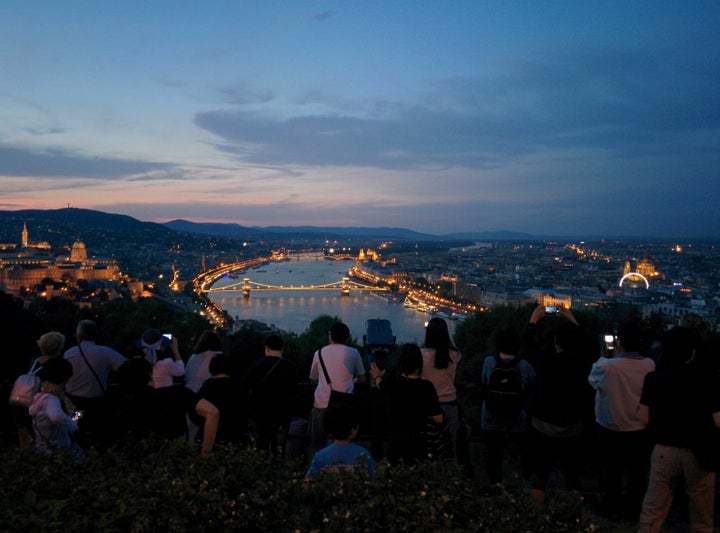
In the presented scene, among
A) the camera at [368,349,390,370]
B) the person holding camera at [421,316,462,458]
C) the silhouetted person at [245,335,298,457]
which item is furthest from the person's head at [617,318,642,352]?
the silhouetted person at [245,335,298,457]

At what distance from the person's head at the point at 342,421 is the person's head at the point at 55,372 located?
1444mm

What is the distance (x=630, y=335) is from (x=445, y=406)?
1039 millimetres

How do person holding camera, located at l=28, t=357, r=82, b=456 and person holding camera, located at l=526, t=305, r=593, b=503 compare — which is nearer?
person holding camera, located at l=28, t=357, r=82, b=456

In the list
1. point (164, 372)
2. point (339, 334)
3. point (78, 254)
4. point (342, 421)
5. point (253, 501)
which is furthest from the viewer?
point (78, 254)

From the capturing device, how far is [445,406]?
3365 mm

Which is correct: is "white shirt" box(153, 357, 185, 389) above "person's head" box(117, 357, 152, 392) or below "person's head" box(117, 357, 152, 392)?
below

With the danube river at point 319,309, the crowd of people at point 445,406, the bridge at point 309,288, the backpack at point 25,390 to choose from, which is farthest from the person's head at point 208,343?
the bridge at point 309,288

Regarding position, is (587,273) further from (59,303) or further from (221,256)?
(221,256)

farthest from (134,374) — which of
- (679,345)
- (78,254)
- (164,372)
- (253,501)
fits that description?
(78,254)

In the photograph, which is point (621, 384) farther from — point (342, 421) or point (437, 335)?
point (342, 421)

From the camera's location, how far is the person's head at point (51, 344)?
128 inches

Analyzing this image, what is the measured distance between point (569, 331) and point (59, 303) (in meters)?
30.6

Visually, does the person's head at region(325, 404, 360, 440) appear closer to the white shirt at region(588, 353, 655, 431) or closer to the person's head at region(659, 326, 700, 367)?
the white shirt at region(588, 353, 655, 431)

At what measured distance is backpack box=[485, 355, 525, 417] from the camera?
323cm
